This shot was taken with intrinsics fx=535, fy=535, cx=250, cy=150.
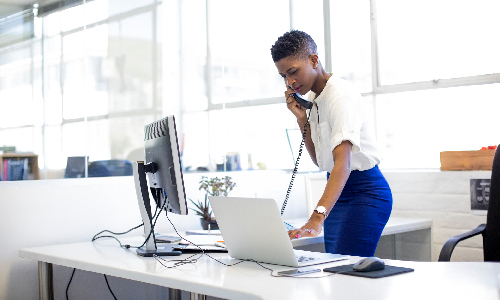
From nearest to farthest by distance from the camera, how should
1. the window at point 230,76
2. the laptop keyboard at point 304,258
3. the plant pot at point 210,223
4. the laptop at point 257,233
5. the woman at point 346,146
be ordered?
the laptop at point 257,233
the laptop keyboard at point 304,258
the woman at point 346,146
the window at point 230,76
the plant pot at point 210,223

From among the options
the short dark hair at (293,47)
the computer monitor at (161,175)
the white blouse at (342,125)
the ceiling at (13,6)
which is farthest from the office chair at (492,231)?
the ceiling at (13,6)

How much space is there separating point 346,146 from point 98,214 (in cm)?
139

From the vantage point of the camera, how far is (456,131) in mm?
3695

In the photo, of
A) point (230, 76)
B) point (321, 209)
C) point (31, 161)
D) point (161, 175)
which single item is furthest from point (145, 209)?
point (230, 76)

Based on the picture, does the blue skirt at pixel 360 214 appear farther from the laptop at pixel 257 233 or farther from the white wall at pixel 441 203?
the white wall at pixel 441 203

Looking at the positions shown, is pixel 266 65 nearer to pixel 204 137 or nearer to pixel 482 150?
pixel 204 137

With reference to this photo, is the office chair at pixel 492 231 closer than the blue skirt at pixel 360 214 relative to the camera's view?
No

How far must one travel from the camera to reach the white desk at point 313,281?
49.2 inches

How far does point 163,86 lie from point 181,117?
0.77 feet

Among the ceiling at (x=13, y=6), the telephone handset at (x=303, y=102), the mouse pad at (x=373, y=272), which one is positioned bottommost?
the mouse pad at (x=373, y=272)

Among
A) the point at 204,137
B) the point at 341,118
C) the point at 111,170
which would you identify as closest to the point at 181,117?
the point at 204,137

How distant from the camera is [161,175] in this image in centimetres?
201

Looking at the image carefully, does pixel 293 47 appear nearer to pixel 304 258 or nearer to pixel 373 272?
pixel 304 258

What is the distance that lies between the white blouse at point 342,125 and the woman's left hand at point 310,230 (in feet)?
1.03
